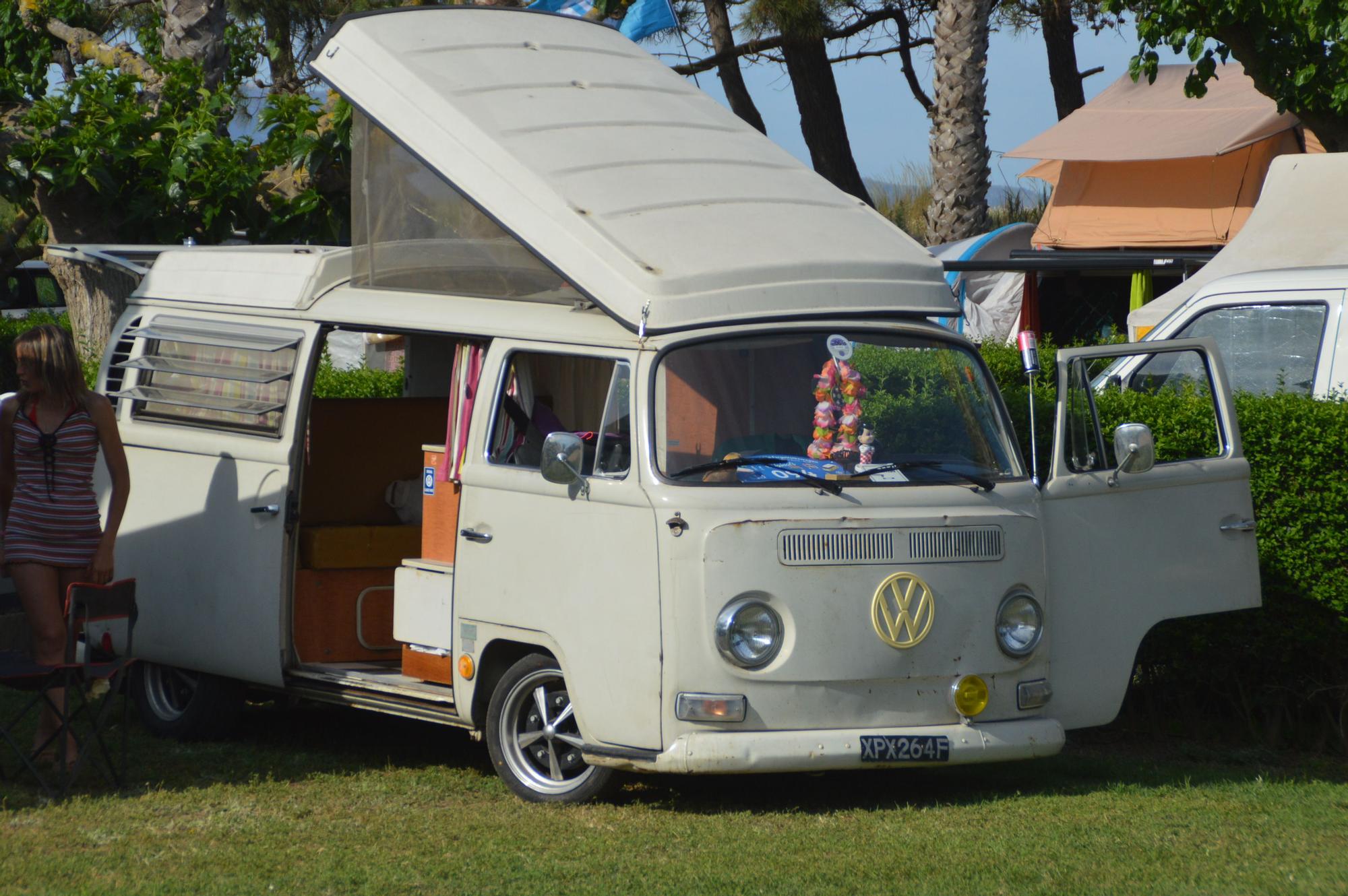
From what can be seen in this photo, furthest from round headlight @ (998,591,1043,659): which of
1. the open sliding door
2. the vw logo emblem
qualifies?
the open sliding door

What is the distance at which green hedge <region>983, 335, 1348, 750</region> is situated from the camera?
7.91m

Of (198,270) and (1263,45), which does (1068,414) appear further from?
→ (1263,45)

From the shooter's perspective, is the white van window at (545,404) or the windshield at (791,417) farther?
the white van window at (545,404)

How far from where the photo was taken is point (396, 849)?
612 centimetres

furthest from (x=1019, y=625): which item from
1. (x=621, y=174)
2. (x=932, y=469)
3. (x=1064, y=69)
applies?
(x=1064, y=69)

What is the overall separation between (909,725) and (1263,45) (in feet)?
29.4

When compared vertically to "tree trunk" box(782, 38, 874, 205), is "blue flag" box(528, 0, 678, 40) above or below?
below

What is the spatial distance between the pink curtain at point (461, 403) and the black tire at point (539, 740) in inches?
39.0

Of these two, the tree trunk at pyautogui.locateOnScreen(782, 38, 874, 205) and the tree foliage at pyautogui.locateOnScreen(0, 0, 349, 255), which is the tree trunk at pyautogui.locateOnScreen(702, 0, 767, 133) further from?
the tree foliage at pyautogui.locateOnScreen(0, 0, 349, 255)

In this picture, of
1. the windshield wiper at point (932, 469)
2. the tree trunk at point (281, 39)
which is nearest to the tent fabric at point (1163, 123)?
the tree trunk at point (281, 39)

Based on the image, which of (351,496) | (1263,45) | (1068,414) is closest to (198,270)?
(351,496)

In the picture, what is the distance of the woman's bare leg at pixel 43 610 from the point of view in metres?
7.07

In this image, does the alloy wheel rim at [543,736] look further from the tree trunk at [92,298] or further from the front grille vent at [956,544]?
the tree trunk at [92,298]

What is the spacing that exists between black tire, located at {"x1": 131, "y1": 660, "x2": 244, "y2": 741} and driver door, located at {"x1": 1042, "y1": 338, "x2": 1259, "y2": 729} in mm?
4083
